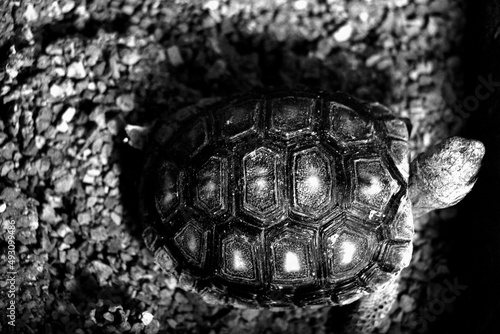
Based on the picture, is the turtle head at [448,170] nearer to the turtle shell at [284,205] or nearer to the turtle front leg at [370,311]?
the turtle shell at [284,205]

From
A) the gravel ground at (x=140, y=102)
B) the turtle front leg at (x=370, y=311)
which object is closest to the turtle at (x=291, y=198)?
the turtle front leg at (x=370, y=311)

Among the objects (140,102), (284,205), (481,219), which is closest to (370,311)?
(481,219)

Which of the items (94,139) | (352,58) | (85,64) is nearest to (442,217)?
(352,58)

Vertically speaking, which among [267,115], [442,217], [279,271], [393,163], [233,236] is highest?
[267,115]

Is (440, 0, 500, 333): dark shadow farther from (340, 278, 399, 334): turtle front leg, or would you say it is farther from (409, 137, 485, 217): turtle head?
(340, 278, 399, 334): turtle front leg

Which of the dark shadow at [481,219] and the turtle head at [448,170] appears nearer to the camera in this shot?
the turtle head at [448,170]

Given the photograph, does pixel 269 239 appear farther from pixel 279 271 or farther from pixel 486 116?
pixel 486 116
